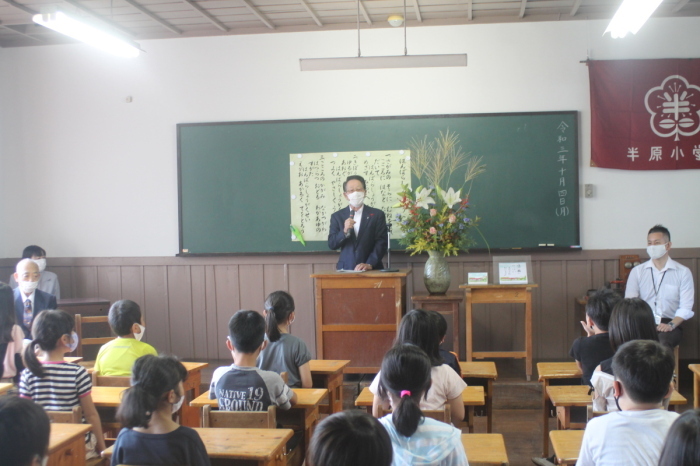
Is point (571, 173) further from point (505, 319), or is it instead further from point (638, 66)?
point (505, 319)

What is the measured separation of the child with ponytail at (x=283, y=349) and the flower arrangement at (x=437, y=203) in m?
1.86

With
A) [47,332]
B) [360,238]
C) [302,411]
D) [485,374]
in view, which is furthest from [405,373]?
[360,238]

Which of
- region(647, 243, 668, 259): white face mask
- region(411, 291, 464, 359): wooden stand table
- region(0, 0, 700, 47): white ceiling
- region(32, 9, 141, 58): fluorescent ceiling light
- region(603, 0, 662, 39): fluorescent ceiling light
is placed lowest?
region(411, 291, 464, 359): wooden stand table

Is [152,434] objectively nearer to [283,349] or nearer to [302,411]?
[302,411]

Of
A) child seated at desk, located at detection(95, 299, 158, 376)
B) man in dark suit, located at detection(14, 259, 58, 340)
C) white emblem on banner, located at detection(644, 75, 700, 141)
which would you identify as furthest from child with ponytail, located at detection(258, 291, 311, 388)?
white emblem on banner, located at detection(644, 75, 700, 141)

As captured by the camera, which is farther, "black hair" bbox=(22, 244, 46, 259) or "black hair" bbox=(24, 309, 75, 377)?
"black hair" bbox=(22, 244, 46, 259)

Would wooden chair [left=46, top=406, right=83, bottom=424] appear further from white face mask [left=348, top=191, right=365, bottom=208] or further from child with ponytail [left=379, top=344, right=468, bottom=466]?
white face mask [left=348, top=191, right=365, bottom=208]

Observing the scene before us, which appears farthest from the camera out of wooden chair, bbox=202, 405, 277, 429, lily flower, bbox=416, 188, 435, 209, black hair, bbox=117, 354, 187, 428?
lily flower, bbox=416, 188, 435, 209

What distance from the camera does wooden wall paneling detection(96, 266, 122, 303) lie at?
596 centimetres

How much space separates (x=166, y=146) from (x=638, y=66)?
4278 millimetres

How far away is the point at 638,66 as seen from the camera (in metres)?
5.28

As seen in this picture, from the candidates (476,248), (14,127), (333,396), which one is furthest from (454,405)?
(14,127)

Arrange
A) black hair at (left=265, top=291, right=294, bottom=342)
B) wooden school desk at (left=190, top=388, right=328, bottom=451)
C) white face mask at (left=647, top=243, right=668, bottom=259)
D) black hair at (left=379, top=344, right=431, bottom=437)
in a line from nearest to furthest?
black hair at (left=379, top=344, right=431, bottom=437)
wooden school desk at (left=190, top=388, right=328, bottom=451)
black hair at (left=265, top=291, right=294, bottom=342)
white face mask at (left=647, top=243, right=668, bottom=259)

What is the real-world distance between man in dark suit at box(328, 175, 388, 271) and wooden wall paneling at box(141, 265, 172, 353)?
1.83 metres
